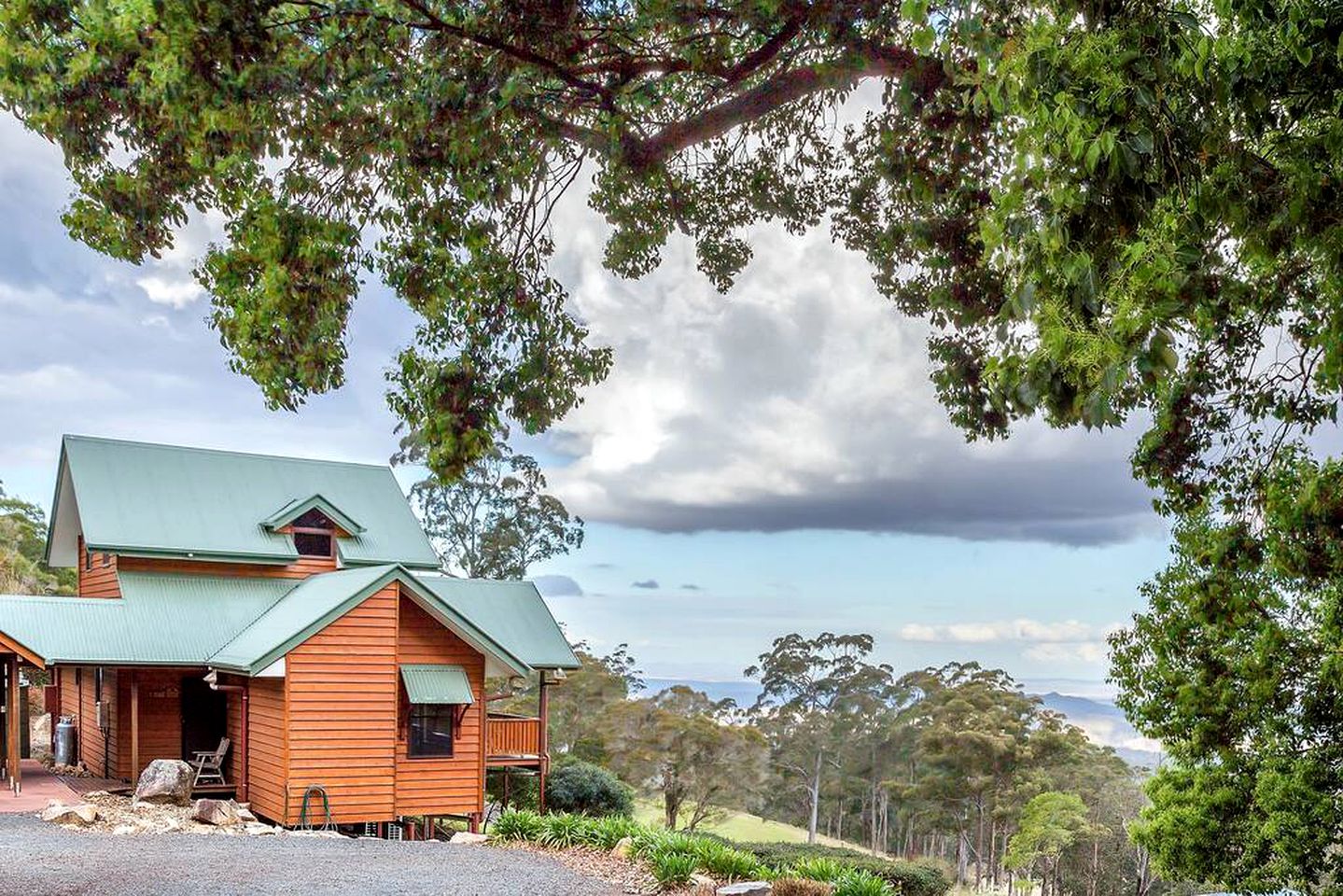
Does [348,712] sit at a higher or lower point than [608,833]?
higher

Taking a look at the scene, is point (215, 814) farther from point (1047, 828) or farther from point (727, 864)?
point (1047, 828)

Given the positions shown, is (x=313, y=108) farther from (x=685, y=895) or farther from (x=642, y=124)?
(x=685, y=895)

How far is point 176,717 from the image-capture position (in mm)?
18922

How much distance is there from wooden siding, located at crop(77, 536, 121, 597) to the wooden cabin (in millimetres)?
83

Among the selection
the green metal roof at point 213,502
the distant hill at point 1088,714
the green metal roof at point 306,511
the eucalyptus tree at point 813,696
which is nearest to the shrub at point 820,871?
the green metal roof at point 213,502

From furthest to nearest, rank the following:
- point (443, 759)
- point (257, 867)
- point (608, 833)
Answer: point (443, 759), point (608, 833), point (257, 867)

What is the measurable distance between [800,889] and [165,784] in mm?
11154

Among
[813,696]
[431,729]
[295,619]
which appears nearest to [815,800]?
[813,696]

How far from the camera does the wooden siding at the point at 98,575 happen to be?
63.1 feet

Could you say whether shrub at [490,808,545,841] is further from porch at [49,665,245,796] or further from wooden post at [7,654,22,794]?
wooden post at [7,654,22,794]

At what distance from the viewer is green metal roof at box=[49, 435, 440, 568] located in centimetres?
1917

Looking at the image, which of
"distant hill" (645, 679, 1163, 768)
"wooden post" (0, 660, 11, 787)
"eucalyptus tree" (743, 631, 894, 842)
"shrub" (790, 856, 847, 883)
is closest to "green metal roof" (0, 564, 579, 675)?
"wooden post" (0, 660, 11, 787)

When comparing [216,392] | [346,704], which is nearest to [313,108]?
[346,704]

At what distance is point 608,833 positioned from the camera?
39.9ft
